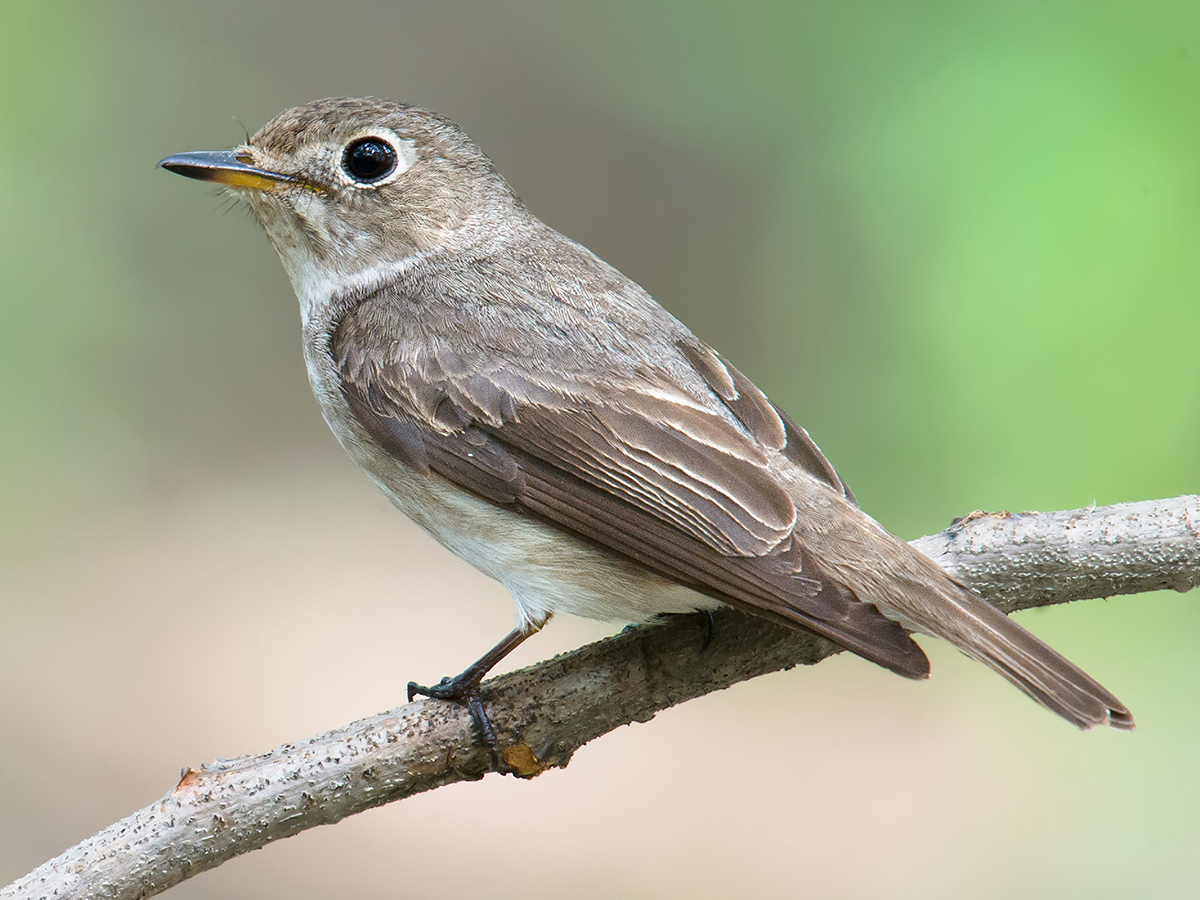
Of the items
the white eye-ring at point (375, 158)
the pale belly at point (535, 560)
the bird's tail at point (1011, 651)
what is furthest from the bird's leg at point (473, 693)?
the white eye-ring at point (375, 158)

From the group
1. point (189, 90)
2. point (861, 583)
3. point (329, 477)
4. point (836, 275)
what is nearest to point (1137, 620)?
point (836, 275)

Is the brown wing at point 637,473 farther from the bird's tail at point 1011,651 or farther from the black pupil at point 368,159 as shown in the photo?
the black pupil at point 368,159

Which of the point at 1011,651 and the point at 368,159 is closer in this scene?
the point at 1011,651

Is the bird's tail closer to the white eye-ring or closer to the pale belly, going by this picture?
the pale belly

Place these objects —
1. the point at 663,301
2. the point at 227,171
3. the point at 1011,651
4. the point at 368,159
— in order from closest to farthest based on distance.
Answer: the point at 1011,651, the point at 227,171, the point at 368,159, the point at 663,301

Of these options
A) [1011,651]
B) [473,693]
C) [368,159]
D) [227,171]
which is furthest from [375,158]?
[1011,651]

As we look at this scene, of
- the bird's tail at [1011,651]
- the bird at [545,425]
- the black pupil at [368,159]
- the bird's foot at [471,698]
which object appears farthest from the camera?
the black pupil at [368,159]

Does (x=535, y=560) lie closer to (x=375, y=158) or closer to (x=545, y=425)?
(x=545, y=425)

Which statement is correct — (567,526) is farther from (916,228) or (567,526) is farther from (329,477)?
(329,477)
